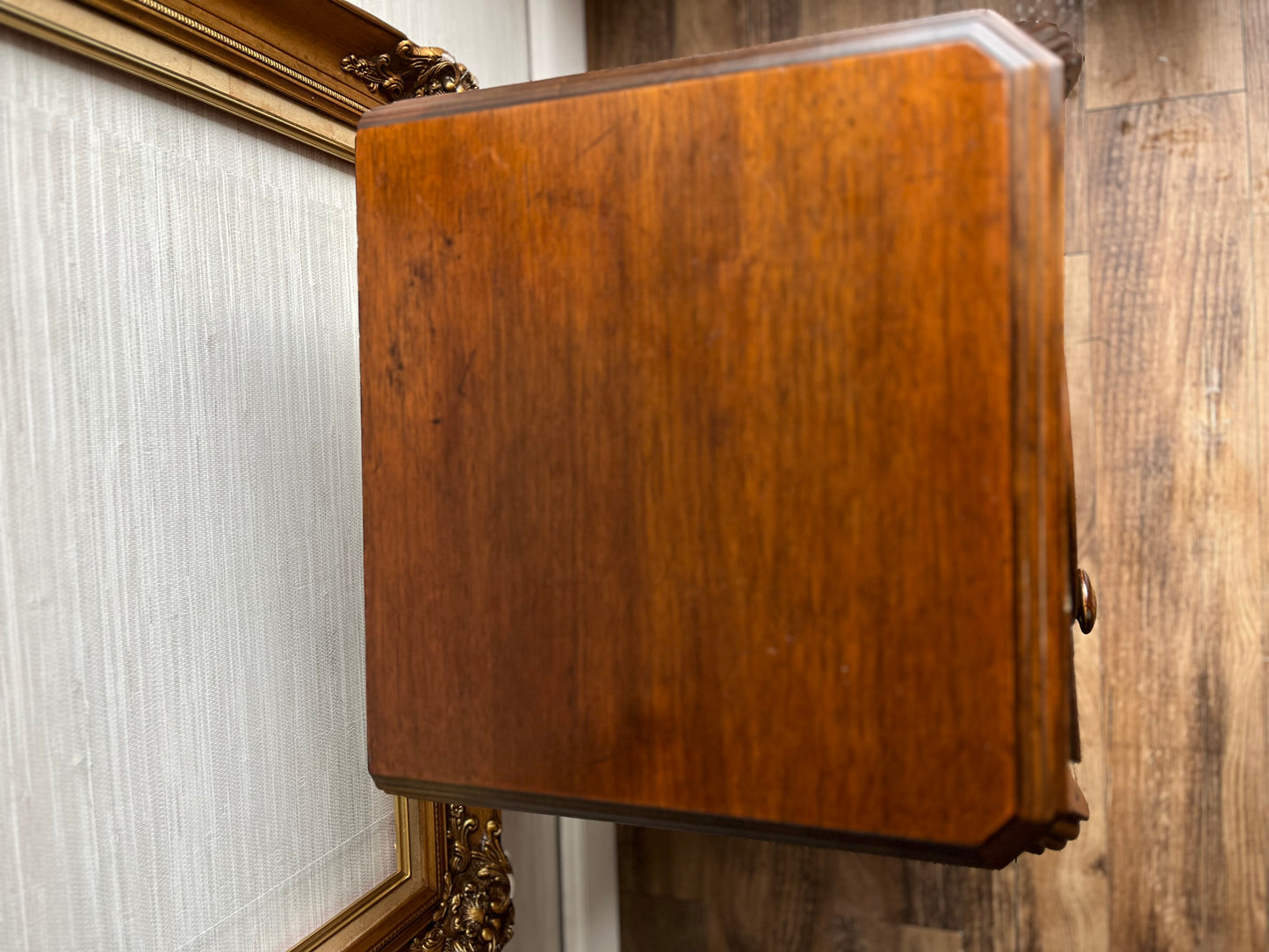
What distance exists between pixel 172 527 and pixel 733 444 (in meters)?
0.39

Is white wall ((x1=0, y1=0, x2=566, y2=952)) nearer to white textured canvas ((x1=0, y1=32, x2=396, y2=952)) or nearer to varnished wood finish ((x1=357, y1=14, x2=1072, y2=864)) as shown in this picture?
A: white textured canvas ((x1=0, y1=32, x2=396, y2=952))

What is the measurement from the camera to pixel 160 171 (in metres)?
0.57

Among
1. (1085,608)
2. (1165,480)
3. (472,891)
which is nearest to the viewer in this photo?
(1085,608)

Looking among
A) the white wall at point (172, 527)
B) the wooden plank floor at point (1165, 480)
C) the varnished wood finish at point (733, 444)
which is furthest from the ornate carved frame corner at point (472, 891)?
the wooden plank floor at point (1165, 480)

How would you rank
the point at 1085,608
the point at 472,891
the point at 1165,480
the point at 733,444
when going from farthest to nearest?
the point at 1165,480, the point at 472,891, the point at 1085,608, the point at 733,444

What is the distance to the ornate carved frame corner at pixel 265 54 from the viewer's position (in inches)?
20.3

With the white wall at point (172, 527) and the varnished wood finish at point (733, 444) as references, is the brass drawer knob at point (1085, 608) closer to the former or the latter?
the varnished wood finish at point (733, 444)

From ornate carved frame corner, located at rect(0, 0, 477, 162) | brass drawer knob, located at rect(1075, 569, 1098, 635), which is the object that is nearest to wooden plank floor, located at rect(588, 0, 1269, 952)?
brass drawer knob, located at rect(1075, 569, 1098, 635)

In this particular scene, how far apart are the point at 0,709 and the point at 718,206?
1.55 ft

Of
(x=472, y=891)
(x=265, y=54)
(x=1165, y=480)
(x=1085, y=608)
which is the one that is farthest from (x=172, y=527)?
(x=1165, y=480)

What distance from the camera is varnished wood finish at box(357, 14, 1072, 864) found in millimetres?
396

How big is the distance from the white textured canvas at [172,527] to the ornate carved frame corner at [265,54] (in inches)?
0.6

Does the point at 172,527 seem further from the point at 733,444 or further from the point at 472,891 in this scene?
the point at 472,891

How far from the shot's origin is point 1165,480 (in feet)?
3.40
